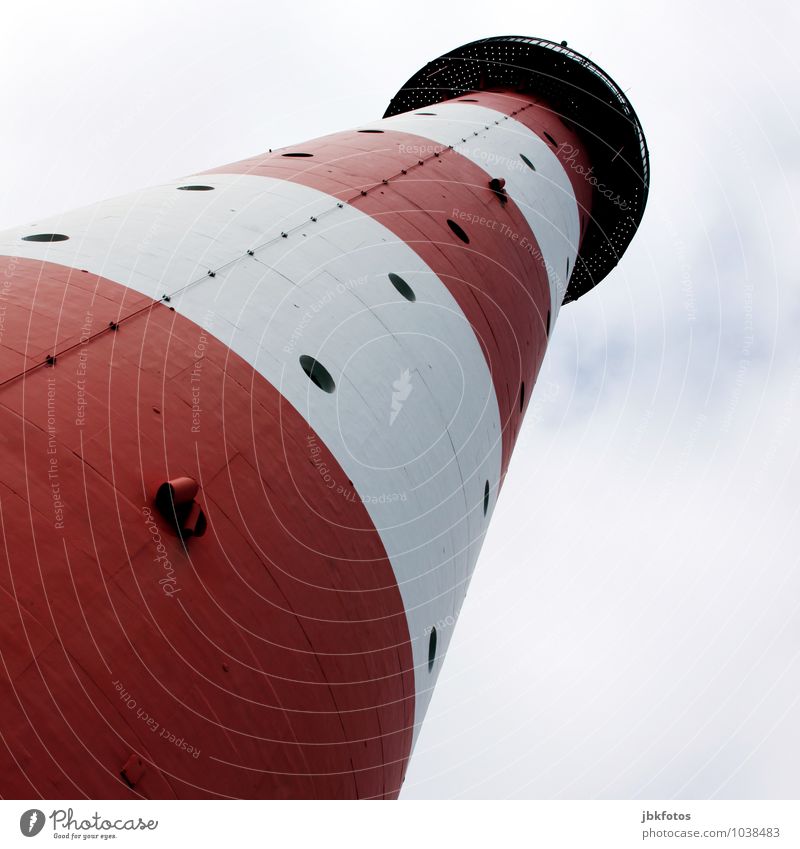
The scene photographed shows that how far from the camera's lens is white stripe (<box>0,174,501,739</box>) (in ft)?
21.1

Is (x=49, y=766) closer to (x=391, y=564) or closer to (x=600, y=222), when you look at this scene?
(x=391, y=564)

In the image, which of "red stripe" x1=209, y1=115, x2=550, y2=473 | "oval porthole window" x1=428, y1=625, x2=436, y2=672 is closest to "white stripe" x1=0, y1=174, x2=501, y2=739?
"oval porthole window" x1=428, y1=625, x2=436, y2=672

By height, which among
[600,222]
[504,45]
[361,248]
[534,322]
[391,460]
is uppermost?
[504,45]

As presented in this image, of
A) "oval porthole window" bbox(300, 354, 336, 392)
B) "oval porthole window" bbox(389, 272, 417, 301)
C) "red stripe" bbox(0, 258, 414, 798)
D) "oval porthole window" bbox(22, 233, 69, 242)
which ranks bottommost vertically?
"red stripe" bbox(0, 258, 414, 798)

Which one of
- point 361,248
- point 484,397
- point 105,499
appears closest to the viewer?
point 105,499

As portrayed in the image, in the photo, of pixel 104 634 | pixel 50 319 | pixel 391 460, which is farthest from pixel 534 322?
pixel 104 634

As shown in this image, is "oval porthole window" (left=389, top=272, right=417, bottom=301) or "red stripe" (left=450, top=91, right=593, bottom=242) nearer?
"oval porthole window" (left=389, top=272, right=417, bottom=301)

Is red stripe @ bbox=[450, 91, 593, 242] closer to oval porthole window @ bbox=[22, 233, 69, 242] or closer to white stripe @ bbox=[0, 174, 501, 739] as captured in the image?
white stripe @ bbox=[0, 174, 501, 739]

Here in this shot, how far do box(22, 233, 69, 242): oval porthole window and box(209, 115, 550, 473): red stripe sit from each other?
129 inches

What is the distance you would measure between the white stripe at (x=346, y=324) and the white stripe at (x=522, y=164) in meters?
5.07

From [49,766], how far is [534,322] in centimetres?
1082

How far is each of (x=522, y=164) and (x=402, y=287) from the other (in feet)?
24.2

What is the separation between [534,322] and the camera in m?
13.1

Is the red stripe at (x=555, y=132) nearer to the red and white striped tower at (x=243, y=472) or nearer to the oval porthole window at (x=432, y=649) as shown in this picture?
the red and white striped tower at (x=243, y=472)
